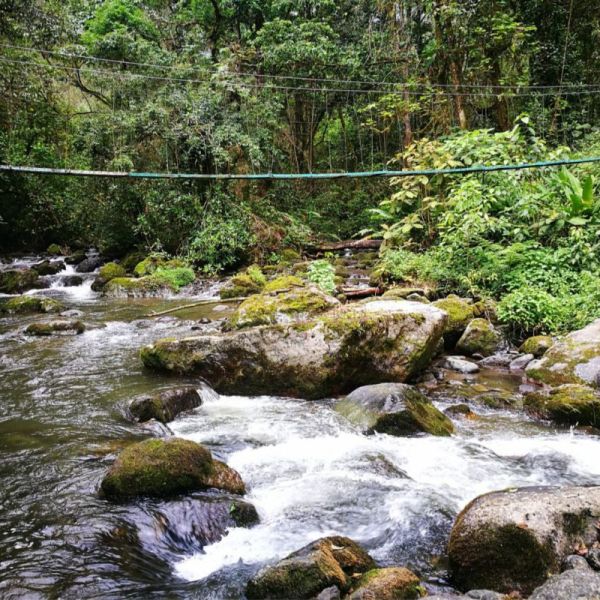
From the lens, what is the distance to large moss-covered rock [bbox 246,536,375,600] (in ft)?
9.52

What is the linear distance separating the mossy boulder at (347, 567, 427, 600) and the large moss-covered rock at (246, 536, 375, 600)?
0.53 ft

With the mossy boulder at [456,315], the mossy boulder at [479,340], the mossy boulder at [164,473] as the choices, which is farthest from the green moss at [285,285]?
the mossy boulder at [164,473]

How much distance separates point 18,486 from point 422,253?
32.3 ft

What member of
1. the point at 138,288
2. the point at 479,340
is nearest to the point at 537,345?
the point at 479,340

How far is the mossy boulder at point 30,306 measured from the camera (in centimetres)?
1159

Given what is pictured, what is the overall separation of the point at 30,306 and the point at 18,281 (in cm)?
393

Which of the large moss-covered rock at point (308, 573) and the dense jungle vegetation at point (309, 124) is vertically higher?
the dense jungle vegetation at point (309, 124)

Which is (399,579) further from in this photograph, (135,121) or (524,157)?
(135,121)

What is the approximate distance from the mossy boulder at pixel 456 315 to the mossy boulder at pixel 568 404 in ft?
7.10

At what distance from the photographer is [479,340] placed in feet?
25.6

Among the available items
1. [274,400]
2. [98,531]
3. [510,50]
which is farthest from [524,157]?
[98,531]

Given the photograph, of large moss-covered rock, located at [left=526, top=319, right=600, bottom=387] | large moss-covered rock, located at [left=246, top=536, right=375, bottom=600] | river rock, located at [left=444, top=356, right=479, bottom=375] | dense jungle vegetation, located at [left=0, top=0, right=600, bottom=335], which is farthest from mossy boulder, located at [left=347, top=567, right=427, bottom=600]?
dense jungle vegetation, located at [left=0, top=0, right=600, bottom=335]

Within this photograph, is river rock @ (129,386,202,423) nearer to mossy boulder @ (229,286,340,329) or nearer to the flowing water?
the flowing water

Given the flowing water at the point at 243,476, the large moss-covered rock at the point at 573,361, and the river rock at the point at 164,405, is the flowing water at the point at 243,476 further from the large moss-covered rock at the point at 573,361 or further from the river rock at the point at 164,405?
the large moss-covered rock at the point at 573,361
